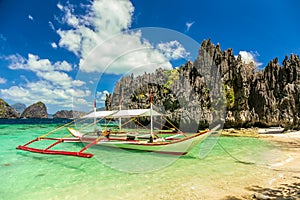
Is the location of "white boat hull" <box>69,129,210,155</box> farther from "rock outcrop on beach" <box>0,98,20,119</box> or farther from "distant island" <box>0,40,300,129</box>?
"rock outcrop on beach" <box>0,98,20,119</box>

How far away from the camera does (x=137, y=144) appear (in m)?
14.1

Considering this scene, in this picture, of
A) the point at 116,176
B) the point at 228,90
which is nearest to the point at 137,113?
the point at 116,176

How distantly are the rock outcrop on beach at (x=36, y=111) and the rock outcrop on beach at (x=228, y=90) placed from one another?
162770mm

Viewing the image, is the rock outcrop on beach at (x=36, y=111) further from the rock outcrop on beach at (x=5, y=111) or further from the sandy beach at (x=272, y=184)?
the sandy beach at (x=272, y=184)

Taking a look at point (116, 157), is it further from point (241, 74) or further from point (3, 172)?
point (241, 74)

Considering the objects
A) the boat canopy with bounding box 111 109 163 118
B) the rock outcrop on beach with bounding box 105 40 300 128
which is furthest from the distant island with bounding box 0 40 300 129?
the boat canopy with bounding box 111 109 163 118

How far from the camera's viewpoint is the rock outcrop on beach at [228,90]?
3191 cm

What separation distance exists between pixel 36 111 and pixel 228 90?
183623 mm

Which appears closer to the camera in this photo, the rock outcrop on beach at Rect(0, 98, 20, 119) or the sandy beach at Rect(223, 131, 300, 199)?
the sandy beach at Rect(223, 131, 300, 199)

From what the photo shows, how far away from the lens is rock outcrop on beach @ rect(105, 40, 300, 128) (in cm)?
3191

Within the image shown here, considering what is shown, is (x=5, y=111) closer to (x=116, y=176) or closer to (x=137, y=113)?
(x=137, y=113)

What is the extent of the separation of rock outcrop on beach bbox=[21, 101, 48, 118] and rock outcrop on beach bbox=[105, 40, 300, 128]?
16277cm

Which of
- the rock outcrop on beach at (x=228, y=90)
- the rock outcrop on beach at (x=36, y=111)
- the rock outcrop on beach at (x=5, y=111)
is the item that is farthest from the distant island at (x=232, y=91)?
the rock outcrop on beach at (x=36, y=111)

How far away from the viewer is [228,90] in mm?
37125
